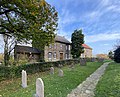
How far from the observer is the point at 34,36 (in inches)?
677

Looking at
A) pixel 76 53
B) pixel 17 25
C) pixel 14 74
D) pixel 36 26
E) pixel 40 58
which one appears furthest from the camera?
pixel 76 53

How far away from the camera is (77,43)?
54.8 m

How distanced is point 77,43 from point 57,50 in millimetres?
7899

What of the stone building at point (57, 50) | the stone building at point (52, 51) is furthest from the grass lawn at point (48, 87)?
the stone building at point (57, 50)

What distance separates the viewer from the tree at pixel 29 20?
15.5 meters

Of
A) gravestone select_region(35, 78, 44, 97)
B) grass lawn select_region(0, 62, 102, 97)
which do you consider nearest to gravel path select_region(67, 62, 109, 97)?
grass lawn select_region(0, 62, 102, 97)

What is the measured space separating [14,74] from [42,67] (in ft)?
21.7

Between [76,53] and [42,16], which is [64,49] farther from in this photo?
[42,16]

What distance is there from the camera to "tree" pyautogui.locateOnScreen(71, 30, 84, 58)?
5475 centimetres

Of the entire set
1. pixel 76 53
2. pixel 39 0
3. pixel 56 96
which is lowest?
pixel 56 96

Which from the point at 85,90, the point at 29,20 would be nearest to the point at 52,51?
the point at 29,20

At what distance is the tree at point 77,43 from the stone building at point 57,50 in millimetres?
2919

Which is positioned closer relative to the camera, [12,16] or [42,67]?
[12,16]

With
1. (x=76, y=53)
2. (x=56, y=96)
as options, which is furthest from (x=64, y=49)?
(x=56, y=96)
